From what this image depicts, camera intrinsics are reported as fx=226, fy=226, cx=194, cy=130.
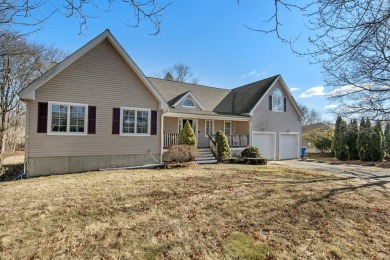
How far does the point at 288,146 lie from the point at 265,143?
8.74 feet

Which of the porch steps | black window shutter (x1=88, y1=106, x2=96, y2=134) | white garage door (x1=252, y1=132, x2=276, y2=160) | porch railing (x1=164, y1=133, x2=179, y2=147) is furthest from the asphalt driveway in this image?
black window shutter (x1=88, y1=106, x2=96, y2=134)

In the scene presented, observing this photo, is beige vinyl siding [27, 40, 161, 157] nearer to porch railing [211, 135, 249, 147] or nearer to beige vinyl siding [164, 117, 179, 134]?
beige vinyl siding [164, 117, 179, 134]

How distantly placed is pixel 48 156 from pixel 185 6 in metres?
9.06

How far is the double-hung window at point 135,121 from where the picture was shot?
1179 centimetres

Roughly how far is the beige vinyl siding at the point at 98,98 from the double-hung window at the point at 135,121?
27 cm

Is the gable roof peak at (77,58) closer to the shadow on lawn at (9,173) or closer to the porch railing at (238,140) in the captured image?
the shadow on lawn at (9,173)

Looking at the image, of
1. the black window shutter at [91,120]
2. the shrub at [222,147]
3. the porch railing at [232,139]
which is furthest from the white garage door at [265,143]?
the black window shutter at [91,120]

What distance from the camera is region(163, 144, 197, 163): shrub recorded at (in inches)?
502

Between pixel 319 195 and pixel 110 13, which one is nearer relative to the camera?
pixel 110 13

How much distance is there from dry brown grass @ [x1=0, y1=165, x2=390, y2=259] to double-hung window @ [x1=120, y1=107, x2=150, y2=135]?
460 centimetres

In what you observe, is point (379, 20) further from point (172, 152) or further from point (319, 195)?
point (172, 152)

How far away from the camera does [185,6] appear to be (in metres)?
4.54

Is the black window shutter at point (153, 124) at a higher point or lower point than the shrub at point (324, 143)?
higher

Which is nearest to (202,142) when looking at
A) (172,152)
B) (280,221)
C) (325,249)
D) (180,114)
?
(180,114)
